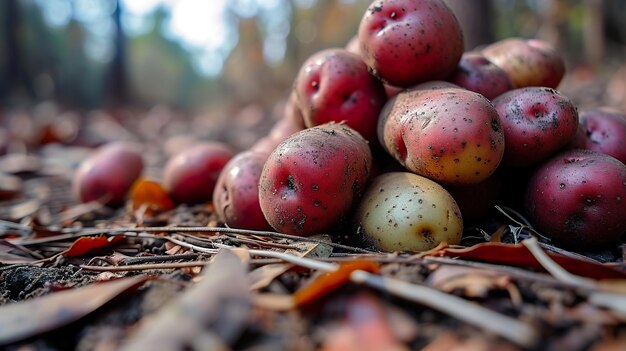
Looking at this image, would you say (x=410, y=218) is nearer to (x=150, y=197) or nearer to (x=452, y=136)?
(x=452, y=136)

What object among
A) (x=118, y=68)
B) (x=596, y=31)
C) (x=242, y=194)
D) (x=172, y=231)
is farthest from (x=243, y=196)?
(x=118, y=68)

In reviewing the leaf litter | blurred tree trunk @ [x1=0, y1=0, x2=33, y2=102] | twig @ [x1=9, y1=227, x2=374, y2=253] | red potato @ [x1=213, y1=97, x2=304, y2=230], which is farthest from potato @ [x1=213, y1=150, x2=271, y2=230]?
blurred tree trunk @ [x1=0, y1=0, x2=33, y2=102]

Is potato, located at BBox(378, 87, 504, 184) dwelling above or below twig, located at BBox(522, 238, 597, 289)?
above

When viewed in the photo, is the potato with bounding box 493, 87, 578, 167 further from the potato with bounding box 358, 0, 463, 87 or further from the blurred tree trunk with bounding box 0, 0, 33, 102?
the blurred tree trunk with bounding box 0, 0, 33, 102

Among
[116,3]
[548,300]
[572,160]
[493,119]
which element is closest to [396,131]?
[493,119]

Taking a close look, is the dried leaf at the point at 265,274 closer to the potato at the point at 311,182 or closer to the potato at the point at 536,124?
the potato at the point at 311,182

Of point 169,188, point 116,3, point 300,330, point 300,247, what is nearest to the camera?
point 300,330

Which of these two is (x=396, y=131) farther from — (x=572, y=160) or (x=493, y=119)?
(x=572, y=160)
